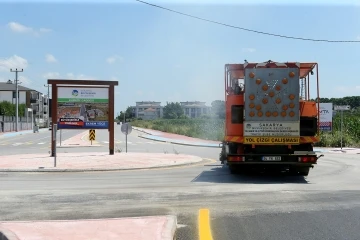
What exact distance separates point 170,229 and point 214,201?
3.02 meters

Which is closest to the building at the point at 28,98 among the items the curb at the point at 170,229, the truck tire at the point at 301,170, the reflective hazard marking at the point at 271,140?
the truck tire at the point at 301,170

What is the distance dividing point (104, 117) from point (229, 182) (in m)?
11.3

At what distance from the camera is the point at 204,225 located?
7031 mm

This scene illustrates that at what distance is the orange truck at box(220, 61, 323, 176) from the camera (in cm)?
1289

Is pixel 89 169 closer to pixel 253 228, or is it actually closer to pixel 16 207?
pixel 16 207

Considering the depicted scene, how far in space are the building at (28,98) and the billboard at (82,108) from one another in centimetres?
10566

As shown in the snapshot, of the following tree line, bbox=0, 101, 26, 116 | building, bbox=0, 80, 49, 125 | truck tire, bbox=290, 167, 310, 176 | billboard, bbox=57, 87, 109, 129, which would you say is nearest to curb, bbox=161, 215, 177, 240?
truck tire, bbox=290, 167, 310, 176

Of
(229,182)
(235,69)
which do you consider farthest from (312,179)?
(235,69)

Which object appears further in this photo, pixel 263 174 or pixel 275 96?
pixel 263 174

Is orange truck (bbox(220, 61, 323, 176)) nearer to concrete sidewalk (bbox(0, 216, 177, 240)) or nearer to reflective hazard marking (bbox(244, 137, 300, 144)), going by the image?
reflective hazard marking (bbox(244, 137, 300, 144))

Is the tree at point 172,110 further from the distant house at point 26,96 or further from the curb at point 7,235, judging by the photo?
the curb at point 7,235

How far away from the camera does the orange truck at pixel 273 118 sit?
12.9 m

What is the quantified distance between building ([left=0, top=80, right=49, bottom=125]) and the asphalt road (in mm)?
115790

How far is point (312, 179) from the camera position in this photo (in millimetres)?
13438
